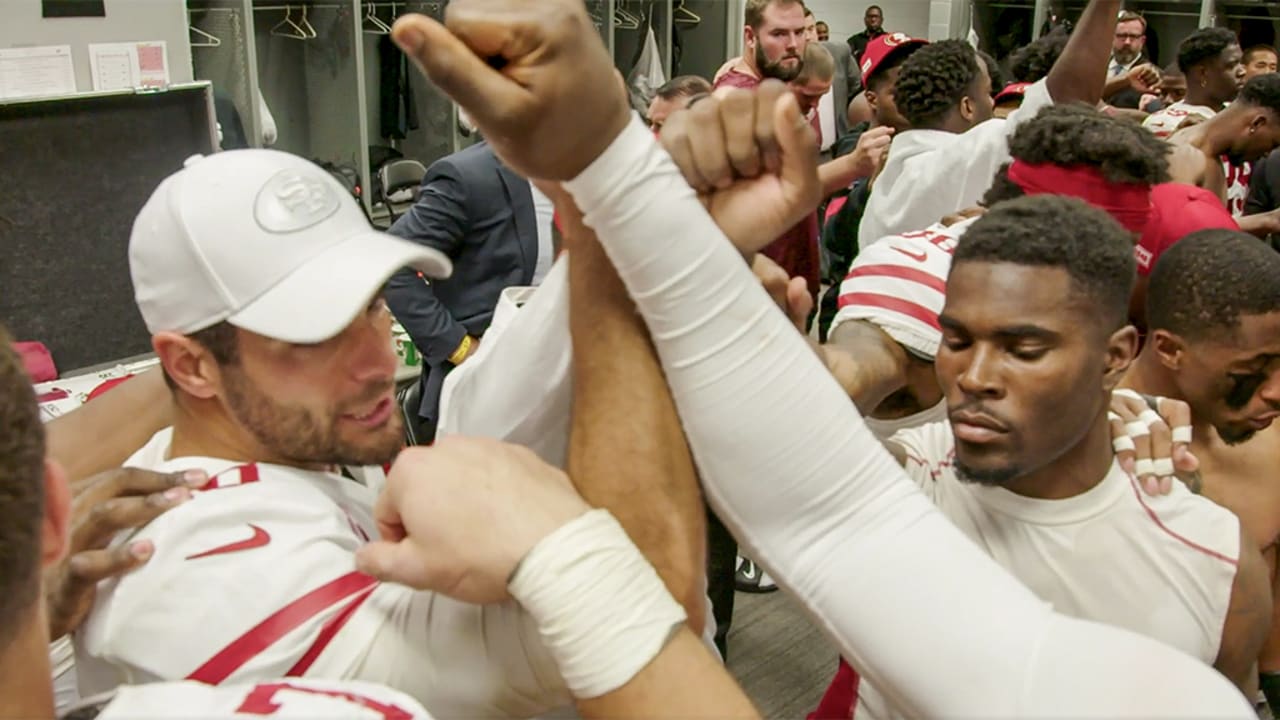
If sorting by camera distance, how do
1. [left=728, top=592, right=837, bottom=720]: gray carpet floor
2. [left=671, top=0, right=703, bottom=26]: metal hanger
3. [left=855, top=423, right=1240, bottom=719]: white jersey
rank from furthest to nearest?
[left=671, top=0, right=703, bottom=26]: metal hanger
[left=728, top=592, right=837, bottom=720]: gray carpet floor
[left=855, top=423, right=1240, bottom=719]: white jersey

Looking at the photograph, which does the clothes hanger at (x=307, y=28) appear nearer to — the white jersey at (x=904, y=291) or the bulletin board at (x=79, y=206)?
the bulletin board at (x=79, y=206)

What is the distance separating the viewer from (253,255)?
3.35 ft

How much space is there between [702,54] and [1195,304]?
5.89 metres

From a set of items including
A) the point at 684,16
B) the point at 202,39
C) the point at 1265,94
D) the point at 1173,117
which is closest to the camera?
the point at 1265,94

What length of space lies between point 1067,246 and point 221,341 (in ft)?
3.27

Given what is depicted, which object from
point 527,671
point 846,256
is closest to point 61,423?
point 527,671

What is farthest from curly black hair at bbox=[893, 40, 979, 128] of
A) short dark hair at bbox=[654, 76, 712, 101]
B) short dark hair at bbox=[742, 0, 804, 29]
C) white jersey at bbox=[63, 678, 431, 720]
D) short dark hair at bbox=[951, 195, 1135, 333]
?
white jersey at bbox=[63, 678, 431, 720]

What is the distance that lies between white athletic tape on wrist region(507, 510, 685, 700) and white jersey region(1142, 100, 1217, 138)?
440cm

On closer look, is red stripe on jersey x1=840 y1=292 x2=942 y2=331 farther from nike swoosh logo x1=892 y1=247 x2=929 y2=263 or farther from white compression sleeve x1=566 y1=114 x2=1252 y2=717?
white compression sleeve x1=566 y1=114 x2=1252 y2=717

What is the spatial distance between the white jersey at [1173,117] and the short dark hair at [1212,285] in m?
2.78

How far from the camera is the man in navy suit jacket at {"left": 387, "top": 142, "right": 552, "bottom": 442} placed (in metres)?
3.06

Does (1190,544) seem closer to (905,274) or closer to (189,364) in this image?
(905,274)

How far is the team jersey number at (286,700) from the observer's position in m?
0.68

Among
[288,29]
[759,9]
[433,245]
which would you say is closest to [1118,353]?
[433,245]
